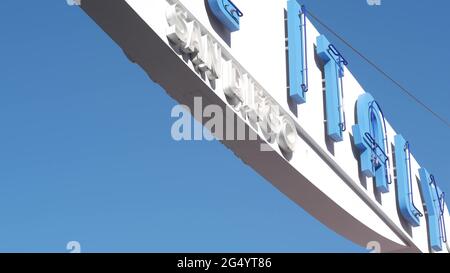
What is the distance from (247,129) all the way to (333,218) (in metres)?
2.37

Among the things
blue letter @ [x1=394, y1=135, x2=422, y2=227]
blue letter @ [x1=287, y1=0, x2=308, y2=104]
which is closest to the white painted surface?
blue letter @ [x1=287, y1=0, x2=308, y2=104]

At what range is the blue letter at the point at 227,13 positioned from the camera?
6973 millimetres

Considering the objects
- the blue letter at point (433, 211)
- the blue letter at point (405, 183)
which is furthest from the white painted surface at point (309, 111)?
the blue letter at point (433, 211)

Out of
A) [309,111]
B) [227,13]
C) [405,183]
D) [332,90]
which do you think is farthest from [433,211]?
[227,13]

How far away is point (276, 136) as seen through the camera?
7527mm

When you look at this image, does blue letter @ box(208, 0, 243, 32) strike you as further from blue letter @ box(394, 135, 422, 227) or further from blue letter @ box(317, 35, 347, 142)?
blue letter @ box(394, 135, 422, 227)

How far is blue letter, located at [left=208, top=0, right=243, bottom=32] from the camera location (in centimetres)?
697

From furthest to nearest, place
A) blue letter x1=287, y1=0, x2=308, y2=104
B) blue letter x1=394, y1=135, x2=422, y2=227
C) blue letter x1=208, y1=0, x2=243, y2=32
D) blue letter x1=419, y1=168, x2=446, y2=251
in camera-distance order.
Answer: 1. blue letter x1=419, y1=168, x2=446, y2=251
2. blue letter x1=394, y1=135, x2=422, y2=227
3. blue letter x1=287, y1=0, x2=308, y2=104
4. blue letter x1=208, y1=0, x2=243, y2=32

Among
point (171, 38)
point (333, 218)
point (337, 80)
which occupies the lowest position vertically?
point (333, 218)

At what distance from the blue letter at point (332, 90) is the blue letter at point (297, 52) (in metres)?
0.58

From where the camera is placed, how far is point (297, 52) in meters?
8.31

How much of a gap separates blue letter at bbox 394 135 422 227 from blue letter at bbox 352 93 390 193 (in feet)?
1.31
